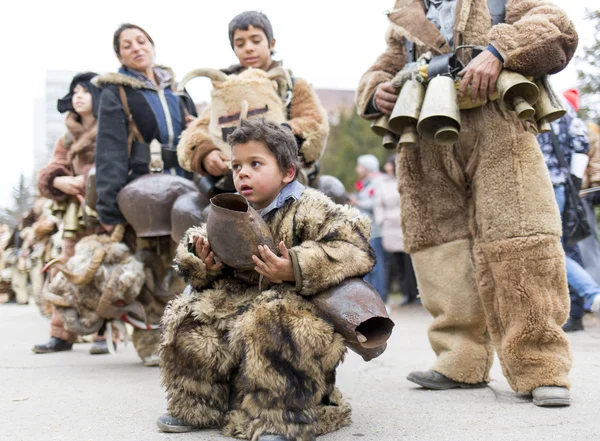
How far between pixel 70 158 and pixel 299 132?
2341mm

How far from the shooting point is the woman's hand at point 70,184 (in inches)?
203

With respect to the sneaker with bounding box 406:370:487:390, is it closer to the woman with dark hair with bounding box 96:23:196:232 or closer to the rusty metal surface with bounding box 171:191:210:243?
the rusty metal surface with bounding box 171:191:210:243

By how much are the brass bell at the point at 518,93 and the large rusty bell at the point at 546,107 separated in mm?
47

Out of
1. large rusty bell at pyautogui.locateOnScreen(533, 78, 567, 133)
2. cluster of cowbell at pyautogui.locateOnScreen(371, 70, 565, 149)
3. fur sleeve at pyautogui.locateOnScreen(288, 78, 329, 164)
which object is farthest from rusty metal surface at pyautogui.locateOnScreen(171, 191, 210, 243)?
large rusty bell at pyautogui.locateOnScreen(533, 78, 567, 133)

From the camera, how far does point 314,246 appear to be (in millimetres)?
2422

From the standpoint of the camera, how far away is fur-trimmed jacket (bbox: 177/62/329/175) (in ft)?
12.7

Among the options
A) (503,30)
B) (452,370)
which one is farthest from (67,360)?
(503,30)

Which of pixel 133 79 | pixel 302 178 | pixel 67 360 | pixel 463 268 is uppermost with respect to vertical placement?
pixel 133 79

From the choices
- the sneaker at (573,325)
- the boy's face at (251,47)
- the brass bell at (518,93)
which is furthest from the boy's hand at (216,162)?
the sneaker at (573,325)

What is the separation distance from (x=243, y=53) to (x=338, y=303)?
2.20 metres

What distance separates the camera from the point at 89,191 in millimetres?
4527

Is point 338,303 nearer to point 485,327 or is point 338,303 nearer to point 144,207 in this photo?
point 485,327

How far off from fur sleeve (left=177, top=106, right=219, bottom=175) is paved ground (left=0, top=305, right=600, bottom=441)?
4.01 ft

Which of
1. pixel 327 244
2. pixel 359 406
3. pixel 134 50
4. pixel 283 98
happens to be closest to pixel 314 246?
pixel 327 244
